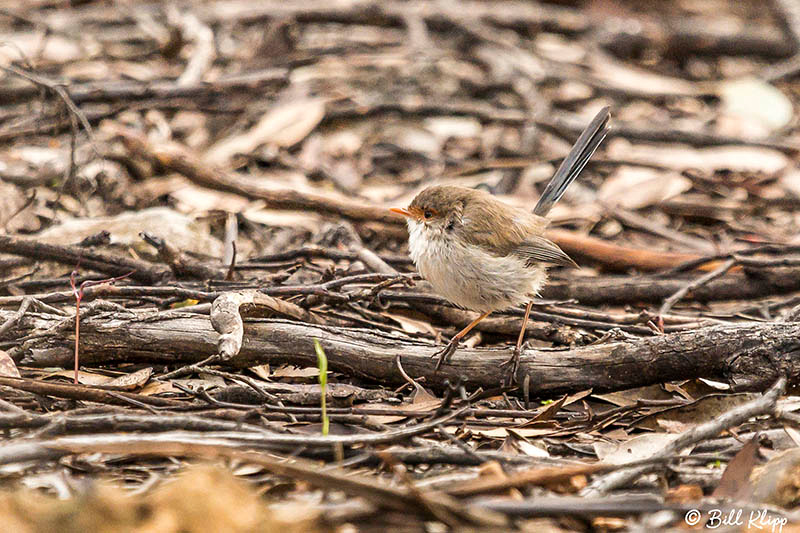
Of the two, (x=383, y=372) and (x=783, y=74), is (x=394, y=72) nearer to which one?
(x=783, y=74)

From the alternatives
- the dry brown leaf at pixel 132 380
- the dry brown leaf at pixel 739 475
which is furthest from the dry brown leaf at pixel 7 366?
the dry brown leaf at pixel 739 475

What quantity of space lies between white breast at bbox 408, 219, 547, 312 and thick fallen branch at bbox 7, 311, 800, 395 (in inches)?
14.6

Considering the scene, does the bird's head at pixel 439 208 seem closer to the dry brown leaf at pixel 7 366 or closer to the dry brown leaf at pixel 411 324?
the dry brown leaf at pixel 411 324

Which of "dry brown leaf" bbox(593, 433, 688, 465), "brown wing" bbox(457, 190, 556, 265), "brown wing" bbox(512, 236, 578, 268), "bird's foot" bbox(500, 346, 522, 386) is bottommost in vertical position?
"dry brown leaf" bbox(593, 433, 688, 465)

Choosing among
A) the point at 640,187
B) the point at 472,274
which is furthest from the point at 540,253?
the point at 640,187

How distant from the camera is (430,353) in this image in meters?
3.75

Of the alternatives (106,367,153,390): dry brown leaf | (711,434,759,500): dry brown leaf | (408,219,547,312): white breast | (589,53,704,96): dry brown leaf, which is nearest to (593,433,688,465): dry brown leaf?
(711,434,759,500): dry brown leaf

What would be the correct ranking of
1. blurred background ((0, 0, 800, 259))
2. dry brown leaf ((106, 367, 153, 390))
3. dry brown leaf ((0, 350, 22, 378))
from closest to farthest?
dry brown leaf ((0, 350, 22, 378)) → dry brown leaf ((106, 367, 153, 390)) → blurred background ((0, 0, 800, 259))

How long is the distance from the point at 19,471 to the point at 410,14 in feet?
22.2

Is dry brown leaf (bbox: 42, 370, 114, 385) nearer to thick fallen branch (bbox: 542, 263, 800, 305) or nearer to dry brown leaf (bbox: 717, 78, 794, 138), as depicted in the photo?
thick fallen branch (bbox: 542, 263, 800, 305)

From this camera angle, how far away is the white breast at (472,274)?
13.5 feet

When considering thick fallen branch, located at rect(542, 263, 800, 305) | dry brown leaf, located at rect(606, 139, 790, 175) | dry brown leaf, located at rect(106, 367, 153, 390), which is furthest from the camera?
dry brown leaf, located at rect(606, 139, 790, 175)

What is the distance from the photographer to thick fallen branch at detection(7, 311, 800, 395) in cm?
344

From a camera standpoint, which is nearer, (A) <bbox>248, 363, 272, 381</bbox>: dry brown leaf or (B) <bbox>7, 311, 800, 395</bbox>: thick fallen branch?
(B) <bbox>7, 311, 800, 395</bbox>: thick fallen branch
